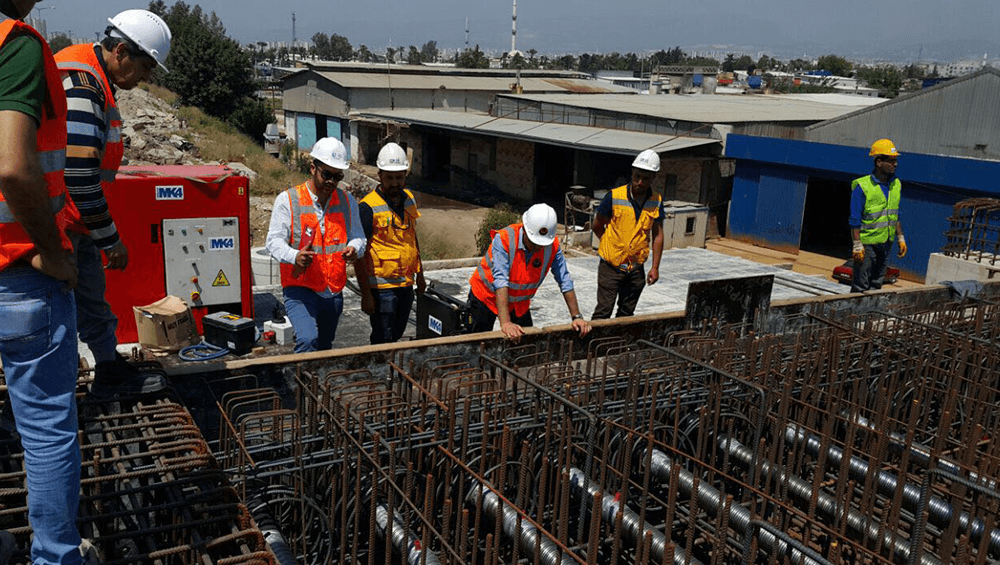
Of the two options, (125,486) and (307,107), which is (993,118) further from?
(307,107)

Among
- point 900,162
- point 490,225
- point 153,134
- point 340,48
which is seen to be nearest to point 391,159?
point 900,162

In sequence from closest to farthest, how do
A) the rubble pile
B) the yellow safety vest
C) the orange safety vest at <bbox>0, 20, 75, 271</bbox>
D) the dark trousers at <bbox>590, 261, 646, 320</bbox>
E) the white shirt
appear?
the orange safety vest at <bbox>0, 20, 75, 271</bbox> → the white shirt → the yellow safety vest → the dark trousers at <bbox>590, 261, 646, 320</bbox> → the rubble pile

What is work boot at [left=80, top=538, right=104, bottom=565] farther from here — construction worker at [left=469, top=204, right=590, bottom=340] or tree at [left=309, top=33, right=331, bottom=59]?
tree at [left=309, top=33, right=331, bottom=59]

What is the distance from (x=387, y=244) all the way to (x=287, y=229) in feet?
2.90

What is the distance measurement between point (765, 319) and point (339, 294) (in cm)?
368

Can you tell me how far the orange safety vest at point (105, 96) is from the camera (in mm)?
3619

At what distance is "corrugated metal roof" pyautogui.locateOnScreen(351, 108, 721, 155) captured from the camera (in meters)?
22.2

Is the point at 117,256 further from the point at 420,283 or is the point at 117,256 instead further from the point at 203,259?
the point at 203,259

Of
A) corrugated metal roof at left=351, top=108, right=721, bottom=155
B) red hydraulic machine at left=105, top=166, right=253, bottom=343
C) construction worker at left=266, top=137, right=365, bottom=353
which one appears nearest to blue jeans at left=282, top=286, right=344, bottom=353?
construction worker at left=266, top=137, right=365, bottom=353

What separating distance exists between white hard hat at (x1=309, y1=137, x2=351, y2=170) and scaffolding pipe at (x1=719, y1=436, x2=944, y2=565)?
310 centimetres

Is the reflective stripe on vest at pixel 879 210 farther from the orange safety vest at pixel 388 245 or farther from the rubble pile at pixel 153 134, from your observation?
the rubble pile at pixel 153 134

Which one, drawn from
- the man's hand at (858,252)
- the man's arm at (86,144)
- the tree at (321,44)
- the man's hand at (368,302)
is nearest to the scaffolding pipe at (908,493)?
the man's hand at (368,302)

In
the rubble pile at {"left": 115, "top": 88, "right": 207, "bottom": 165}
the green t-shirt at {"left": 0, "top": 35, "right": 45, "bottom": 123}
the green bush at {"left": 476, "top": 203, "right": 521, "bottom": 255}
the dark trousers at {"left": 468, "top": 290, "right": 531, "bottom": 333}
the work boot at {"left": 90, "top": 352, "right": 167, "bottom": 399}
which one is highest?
the green t-shirt at {"left": 0, "top": 35, "right": 45, "bottom": 123}

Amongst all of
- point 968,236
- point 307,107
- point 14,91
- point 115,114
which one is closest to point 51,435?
point 14,91
